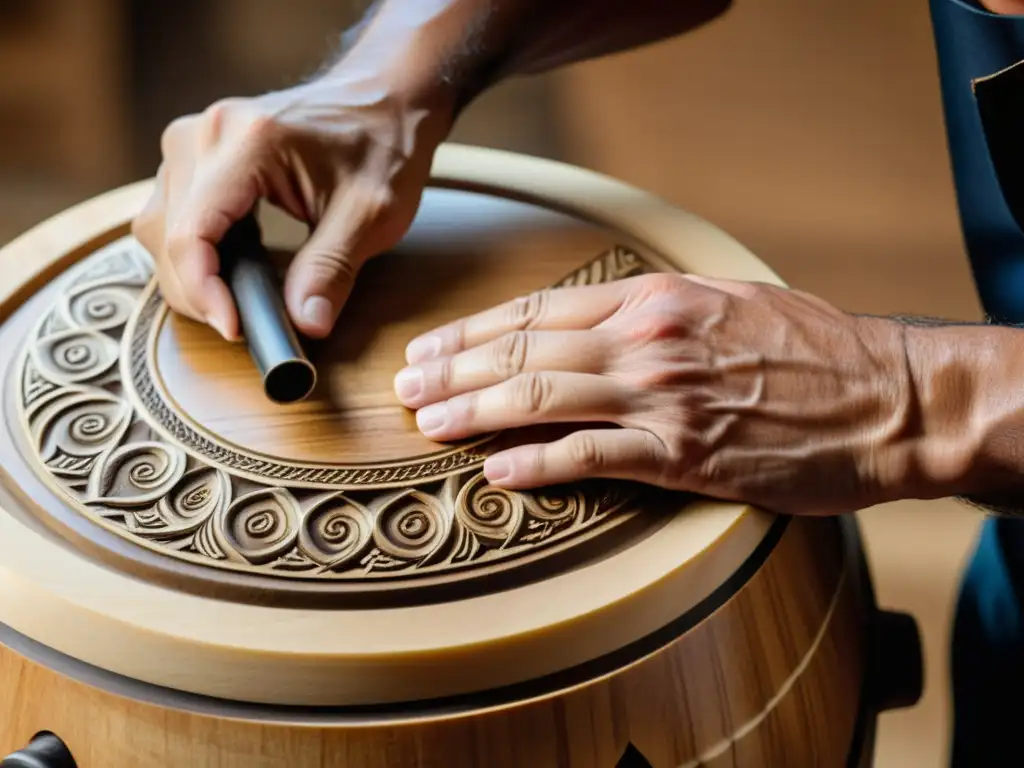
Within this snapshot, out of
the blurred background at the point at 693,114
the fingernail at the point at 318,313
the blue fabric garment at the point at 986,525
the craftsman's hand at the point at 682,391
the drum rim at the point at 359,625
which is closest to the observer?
the drum rim at the point at 359,625

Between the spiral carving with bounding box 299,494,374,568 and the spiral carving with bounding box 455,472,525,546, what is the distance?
6 centimetres

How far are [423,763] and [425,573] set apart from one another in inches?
4.0

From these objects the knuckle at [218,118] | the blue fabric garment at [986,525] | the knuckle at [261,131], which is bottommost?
the blue fabric garment at [986,525]

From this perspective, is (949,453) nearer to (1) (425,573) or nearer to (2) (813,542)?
(2) (813,542)

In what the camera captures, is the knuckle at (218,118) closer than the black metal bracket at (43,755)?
No

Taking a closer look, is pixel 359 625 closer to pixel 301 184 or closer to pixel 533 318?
pixel 533 318

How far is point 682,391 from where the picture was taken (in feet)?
2.24

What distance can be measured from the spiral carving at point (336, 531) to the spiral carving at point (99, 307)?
0.85 ft

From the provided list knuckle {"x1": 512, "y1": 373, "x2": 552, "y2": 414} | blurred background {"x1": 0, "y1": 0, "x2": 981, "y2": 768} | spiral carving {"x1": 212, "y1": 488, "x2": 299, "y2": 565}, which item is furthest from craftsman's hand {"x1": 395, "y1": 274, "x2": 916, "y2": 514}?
blurred background {"x1": 0, "y1": 0, "x2": 981, "y2": 768}

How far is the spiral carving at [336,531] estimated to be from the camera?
0.62 metres

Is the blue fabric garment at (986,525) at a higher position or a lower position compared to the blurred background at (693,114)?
lower

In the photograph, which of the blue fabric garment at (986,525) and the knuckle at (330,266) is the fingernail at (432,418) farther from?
the blue fabric garment at (986,525)

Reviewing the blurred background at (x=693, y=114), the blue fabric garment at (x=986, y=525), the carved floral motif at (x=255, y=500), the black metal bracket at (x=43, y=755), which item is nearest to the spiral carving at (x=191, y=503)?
the carved floral motif at (x=255, y=500)

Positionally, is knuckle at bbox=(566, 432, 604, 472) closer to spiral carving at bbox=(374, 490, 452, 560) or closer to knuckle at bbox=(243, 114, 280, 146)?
spiral carving at bbox=(374, 490, 452, 560)
